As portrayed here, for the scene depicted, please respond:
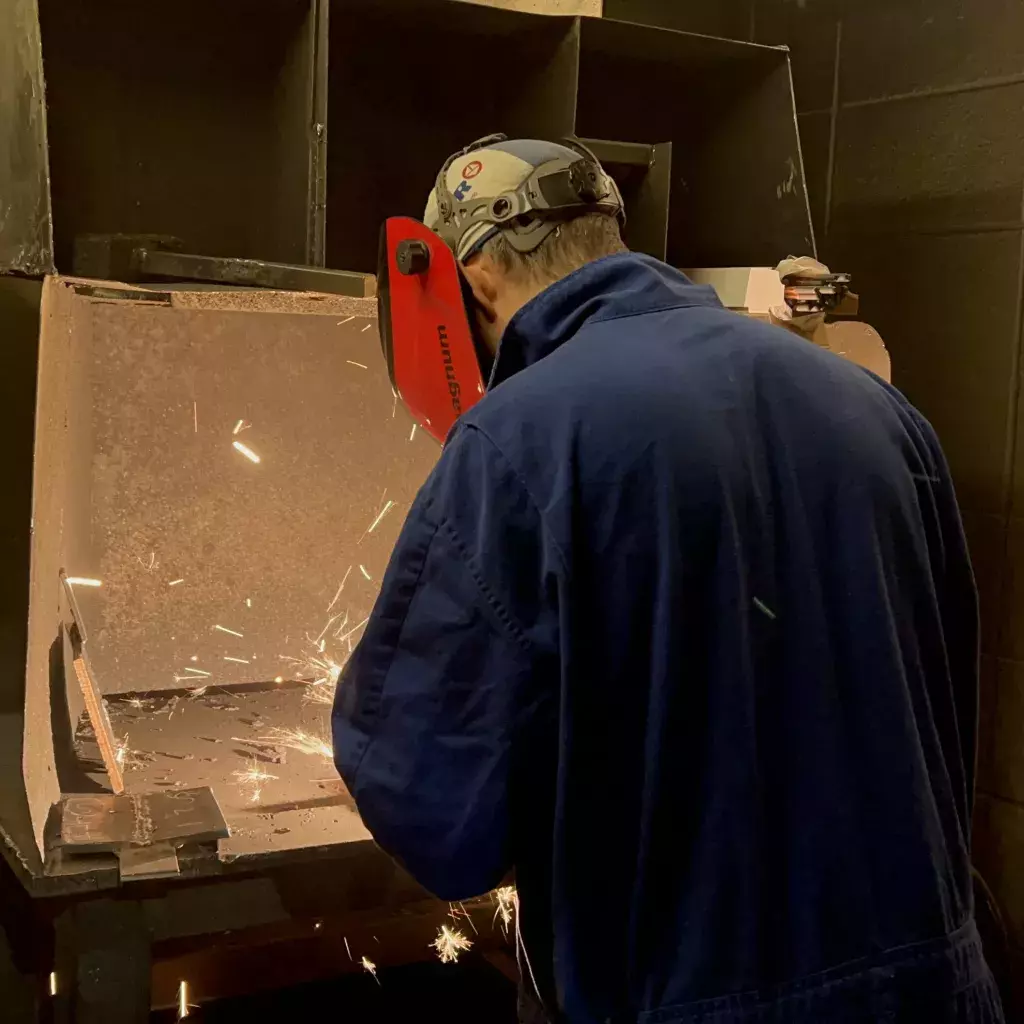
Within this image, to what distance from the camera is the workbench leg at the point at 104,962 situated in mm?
1341

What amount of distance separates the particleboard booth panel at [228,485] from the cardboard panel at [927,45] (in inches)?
45.7

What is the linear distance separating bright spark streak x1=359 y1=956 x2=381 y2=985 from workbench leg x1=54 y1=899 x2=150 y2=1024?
87 cm

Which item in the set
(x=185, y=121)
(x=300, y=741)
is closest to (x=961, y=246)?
(x=185, y=121)

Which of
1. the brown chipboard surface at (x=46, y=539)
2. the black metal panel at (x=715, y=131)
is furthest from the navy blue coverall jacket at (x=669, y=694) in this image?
the black metal panel at (x=715, y=131)

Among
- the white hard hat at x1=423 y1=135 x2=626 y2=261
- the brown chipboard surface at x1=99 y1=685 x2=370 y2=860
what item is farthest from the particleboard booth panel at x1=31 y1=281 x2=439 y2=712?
the white hard hat at x1=423 y1=135 x2=626 y2=261

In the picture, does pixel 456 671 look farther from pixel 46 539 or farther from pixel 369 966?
pixel 369 966

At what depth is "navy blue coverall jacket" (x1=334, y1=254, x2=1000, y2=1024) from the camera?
3.05 feet

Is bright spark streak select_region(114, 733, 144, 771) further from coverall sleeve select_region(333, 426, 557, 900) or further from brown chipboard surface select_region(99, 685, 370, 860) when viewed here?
coverall sleeve select_region(333, 426, 557, 900)

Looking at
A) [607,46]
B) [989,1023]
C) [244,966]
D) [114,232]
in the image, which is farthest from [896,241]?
[244,966]

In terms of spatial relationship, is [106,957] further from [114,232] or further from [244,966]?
[114,232]

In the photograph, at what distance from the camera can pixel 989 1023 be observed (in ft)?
3.39

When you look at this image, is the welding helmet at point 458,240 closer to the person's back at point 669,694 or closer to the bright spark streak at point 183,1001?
the person's back at point 669,694

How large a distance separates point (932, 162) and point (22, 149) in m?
1.69

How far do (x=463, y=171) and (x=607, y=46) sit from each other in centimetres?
84
